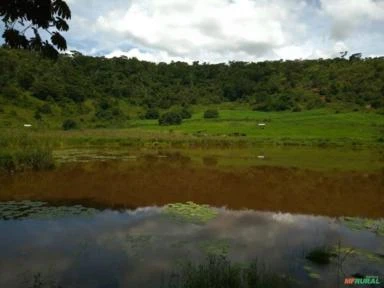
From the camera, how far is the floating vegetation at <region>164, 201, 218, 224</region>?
583 inches

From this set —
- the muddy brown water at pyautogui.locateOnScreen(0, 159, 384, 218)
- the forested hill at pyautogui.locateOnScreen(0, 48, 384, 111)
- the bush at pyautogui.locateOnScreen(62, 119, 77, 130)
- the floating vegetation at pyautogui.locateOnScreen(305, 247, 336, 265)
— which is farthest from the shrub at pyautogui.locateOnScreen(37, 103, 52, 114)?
the floating vegetation at pyautogui.locateOnScreen(305, 247, 336, 265)

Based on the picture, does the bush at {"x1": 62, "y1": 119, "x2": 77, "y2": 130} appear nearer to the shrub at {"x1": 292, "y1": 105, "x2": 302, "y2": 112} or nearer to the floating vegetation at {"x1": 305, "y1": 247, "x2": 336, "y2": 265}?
the shrub at {"x1": 292, "y1": 105, "x2": 302, "y2": 112}

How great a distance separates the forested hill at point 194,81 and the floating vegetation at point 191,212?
55092 millimetres

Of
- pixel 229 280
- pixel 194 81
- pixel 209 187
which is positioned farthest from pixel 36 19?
pixel 194 81

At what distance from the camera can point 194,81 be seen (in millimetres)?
111125

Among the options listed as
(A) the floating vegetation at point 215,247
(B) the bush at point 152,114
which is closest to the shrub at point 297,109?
(B) the bush at point 152,114

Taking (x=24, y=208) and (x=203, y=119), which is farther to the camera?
(x=203, y=119)

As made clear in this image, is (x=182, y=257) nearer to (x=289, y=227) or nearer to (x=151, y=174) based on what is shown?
(x=289, y=227)

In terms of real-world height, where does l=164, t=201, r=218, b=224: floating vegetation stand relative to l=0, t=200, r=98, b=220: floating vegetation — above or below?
below

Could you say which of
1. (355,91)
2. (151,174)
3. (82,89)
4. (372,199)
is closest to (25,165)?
(151,174)

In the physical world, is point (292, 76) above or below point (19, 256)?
above

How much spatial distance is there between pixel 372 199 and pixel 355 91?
70.0 m

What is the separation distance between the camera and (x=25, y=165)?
2353 centimetres

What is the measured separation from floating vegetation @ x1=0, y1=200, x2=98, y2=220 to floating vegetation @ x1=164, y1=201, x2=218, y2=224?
267cm
